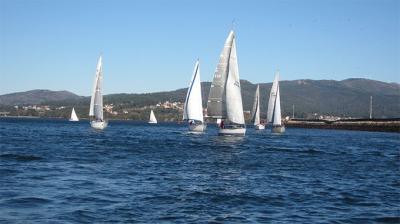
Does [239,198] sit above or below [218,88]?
below

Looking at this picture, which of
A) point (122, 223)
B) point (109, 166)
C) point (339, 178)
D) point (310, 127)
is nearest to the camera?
point (122, 223)

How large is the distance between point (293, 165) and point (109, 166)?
37.6 feet

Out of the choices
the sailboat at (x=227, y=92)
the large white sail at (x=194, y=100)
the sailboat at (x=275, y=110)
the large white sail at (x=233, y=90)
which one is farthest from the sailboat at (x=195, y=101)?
the sailboat at (x=275, y=110)

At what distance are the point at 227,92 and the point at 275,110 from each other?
4091cm

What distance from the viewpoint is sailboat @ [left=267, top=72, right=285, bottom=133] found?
108875 millimetres

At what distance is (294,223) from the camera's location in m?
16.8

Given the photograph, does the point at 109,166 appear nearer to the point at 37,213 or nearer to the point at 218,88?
the point at 37,213

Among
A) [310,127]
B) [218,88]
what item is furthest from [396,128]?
[218,88]

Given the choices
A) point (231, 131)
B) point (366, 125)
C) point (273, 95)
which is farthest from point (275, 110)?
point (366, 125)

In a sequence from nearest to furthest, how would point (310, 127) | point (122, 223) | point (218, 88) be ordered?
point (122, 223), point (218, 88), point (310, 127)

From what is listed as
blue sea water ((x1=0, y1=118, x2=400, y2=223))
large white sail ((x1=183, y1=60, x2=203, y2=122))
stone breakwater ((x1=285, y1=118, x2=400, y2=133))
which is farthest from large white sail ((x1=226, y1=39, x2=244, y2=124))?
stone breakwater ((x1=285, y1=118, x2=400, y2=133))

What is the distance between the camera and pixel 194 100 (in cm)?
8706

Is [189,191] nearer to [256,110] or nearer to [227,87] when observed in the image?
[227,87]

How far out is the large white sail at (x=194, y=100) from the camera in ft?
285
